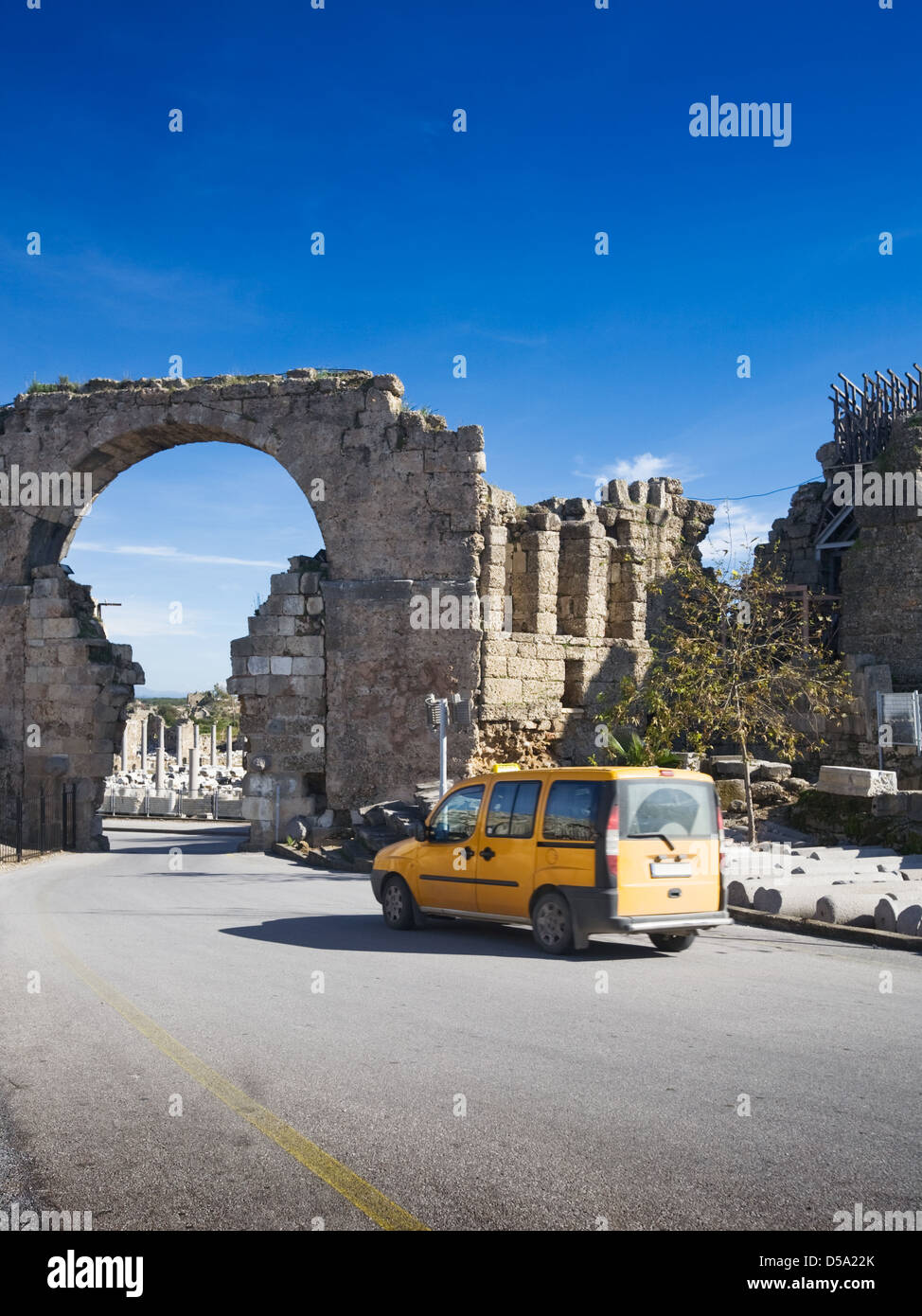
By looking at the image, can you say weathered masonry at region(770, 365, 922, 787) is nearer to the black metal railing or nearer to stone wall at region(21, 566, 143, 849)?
the black metal railing

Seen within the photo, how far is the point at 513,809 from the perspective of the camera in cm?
1034

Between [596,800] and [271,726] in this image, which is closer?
[596,800]

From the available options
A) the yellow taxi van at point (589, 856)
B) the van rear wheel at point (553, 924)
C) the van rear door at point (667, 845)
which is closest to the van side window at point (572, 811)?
the yellow taxi van at point (589, 856)

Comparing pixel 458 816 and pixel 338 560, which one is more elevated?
pixel 338 560

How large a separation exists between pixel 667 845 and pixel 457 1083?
4.54 metres

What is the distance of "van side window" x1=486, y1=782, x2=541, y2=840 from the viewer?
10.1 m

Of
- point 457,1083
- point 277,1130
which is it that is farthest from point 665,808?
point 277,1130

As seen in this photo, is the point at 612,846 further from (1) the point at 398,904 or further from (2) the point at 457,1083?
(2) the point at 457,1083

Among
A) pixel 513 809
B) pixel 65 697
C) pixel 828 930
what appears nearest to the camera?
pixel 513 809
